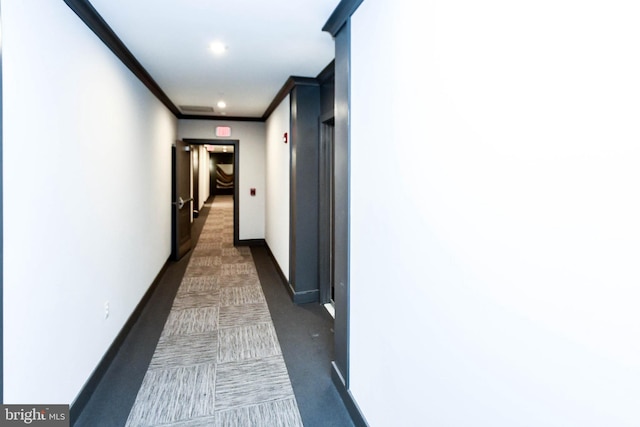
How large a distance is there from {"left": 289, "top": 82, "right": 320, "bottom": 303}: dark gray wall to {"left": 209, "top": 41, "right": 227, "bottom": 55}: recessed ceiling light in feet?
2.73

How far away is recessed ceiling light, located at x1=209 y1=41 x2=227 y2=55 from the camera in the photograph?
8.05 ft

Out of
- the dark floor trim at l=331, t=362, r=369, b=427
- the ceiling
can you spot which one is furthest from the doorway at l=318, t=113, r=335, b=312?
the dark floor trim at l=331, t=362, r=369, b=427

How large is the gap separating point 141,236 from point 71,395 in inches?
66.3

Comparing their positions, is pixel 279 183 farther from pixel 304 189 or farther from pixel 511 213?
pixel 511 213

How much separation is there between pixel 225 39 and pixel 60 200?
1477 millimetres

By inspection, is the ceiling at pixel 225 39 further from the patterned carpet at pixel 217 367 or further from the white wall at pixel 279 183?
the patterned carpet at pixel 217 367

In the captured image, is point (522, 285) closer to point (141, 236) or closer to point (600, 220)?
point (600, 220)

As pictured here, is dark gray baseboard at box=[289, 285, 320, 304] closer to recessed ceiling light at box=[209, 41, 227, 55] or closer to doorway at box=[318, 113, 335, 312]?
doorway at box=[318, 113, 335, 312]

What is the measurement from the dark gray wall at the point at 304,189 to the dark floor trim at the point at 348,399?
1321 millimetres

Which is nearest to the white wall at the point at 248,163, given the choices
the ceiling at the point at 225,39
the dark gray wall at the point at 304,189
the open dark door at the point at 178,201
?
the open dark door at the point at 178,201

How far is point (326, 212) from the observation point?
3361 mm

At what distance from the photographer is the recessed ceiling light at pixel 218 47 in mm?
2453

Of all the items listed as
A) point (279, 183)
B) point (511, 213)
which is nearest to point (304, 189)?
point (279, 183)

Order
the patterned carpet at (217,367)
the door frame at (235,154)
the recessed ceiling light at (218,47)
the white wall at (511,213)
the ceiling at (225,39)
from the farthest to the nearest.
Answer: the door frame at (235,154), the recessed ceiling light at (218,47), the ceiling at (225,39), the patterned carpet at (217,367), the white wall at (511,213)
